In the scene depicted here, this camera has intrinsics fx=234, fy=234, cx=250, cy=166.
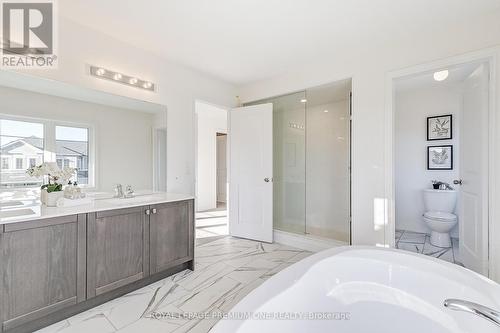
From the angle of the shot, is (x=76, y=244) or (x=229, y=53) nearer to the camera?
(x=76, y=244)

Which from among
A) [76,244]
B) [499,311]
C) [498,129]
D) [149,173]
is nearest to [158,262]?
[76,244]

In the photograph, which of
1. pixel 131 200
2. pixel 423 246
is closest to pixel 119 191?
pixel 131 200

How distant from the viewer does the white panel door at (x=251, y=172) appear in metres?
3.47

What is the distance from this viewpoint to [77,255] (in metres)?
1.77

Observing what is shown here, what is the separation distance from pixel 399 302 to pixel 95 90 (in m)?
2.98

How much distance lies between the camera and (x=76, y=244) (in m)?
1.76

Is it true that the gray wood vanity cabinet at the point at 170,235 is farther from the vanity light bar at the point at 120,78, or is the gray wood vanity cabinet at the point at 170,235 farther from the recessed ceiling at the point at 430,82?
the recessed ceiling at the point at 430,82

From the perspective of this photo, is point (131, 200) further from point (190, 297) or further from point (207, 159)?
point (207, 159)

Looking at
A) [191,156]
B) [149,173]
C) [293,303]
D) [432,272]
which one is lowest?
[293,303]

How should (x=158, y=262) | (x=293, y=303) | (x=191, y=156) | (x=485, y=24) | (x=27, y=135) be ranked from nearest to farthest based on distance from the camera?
(x=293, y=303), (x=27, y=135), (x=485, y=24), (x=158, y=262), (x=191, y=156)

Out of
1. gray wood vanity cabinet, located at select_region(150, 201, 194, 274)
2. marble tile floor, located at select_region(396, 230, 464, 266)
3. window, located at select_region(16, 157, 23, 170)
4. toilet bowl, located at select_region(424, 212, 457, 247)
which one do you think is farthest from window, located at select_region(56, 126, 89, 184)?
toilet bowl, located at select_region(424, 212, 457, 247)

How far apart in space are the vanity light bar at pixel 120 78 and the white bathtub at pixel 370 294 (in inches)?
94.9

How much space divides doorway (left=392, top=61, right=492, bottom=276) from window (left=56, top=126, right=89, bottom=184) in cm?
318

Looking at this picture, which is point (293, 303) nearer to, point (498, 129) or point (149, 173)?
point (149, 173)
